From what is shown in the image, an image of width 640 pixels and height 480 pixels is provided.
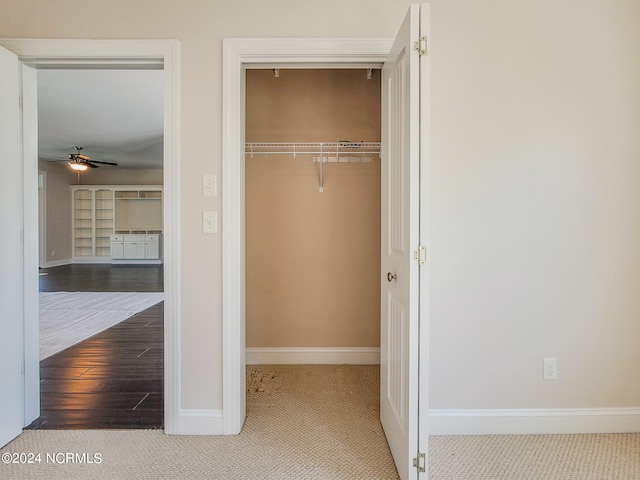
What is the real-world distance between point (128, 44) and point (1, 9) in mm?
724

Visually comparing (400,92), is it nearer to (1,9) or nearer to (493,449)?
(493,449)

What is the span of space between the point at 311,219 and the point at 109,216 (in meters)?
9.34

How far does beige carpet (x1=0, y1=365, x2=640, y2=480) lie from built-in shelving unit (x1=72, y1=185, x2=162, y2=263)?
8829 millimetres

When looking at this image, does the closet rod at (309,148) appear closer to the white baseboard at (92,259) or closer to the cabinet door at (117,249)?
the cabinet door at (117,249)

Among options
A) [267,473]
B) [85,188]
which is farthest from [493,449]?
[85,188]

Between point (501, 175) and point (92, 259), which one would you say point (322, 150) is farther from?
point (92, 259)

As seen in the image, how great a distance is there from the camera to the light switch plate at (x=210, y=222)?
1898 mm

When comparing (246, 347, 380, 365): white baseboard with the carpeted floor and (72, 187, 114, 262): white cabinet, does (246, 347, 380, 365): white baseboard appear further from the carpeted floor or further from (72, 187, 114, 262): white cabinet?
(72, 187, 114, 262): white cabinet

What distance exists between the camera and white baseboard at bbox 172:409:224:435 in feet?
6.29

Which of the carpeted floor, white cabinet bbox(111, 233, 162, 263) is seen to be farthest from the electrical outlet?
white cabinet bbox(111, 233, 162, 263)

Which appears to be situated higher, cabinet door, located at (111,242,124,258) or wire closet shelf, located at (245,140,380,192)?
wire closet shelf, located at (245,140,380,192)

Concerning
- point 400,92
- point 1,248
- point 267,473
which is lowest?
point 267,473

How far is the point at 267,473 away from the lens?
1.64 meters

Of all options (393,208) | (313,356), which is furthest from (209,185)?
(313,356)
